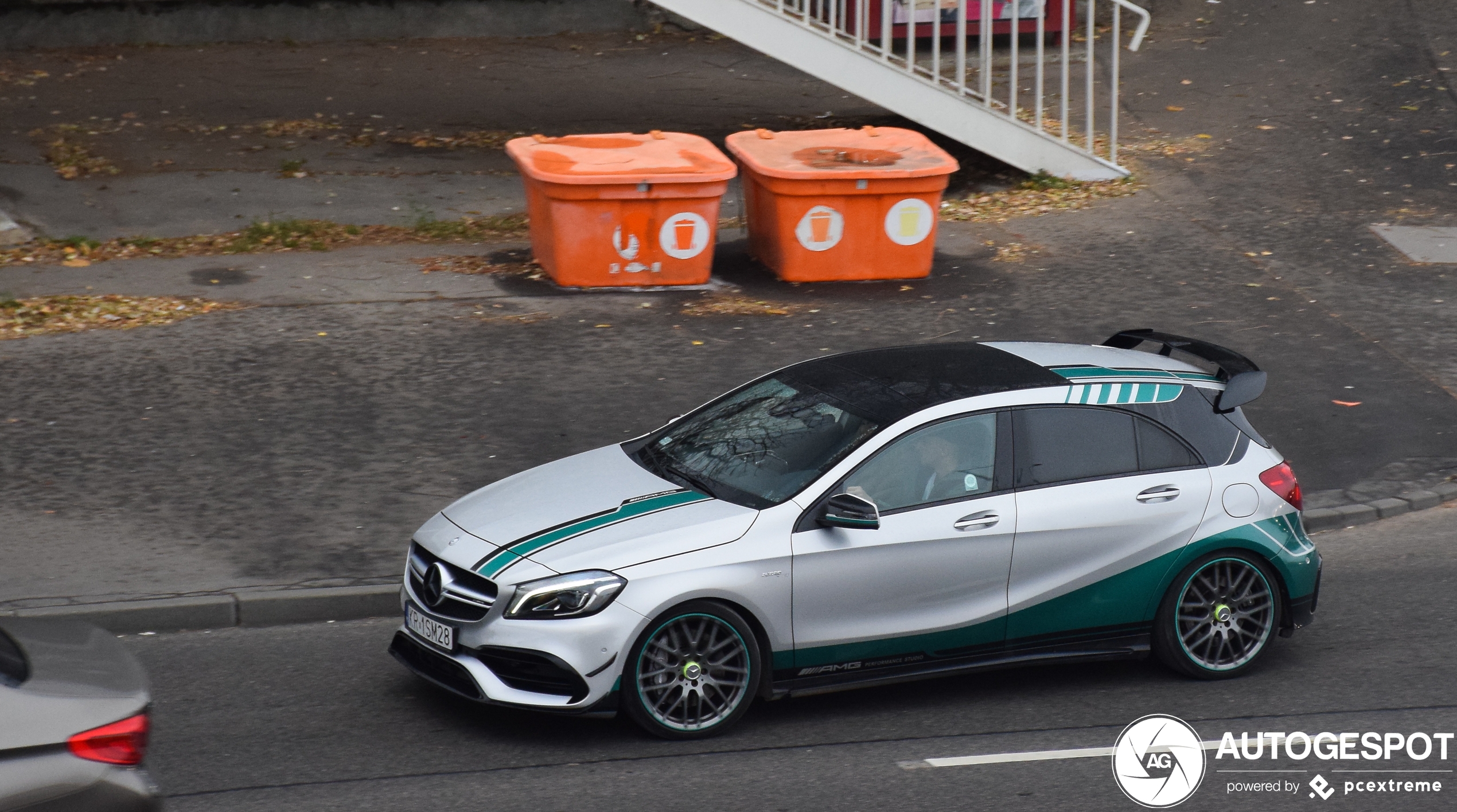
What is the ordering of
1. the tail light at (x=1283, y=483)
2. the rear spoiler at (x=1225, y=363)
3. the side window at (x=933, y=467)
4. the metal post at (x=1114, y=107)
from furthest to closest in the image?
1. the metal post at (x=1114, y=107)
2. the rear spoiler at (x=1225, y=363)
3. the tail light at (x=1283, y=483)
4. the side window at (x=933, y=467)

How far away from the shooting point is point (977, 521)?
6.60 metres

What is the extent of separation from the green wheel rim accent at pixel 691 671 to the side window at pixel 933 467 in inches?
32.2

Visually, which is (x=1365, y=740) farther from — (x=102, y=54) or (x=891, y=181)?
(x=102, y=54)

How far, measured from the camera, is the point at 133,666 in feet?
15.4

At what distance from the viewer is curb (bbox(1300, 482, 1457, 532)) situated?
9.12 meters

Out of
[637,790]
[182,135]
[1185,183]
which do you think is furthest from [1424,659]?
[182,135]

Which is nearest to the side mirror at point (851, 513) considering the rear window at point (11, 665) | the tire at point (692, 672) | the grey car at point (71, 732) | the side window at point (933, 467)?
the side window at point (933, 467)

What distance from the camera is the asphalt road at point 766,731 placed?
5.84 metres

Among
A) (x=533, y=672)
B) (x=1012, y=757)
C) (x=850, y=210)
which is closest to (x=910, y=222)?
(x=850, y=210)

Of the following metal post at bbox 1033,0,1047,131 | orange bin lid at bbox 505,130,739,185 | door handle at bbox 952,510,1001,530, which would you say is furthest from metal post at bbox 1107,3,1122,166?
door handle at bbox 952,510,1001,530

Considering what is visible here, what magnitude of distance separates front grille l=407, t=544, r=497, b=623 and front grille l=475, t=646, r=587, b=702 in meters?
0.17

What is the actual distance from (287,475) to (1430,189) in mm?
12040

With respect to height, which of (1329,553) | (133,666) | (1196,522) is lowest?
(1329,553)

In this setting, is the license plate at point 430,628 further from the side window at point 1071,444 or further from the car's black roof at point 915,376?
the side window at point 1071,444
